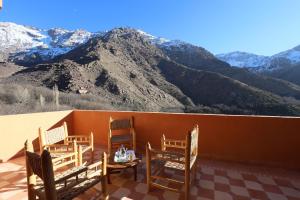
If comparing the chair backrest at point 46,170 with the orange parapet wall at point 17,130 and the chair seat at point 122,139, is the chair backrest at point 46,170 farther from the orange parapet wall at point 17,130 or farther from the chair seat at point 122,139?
the orange parapet wall at point 17,130

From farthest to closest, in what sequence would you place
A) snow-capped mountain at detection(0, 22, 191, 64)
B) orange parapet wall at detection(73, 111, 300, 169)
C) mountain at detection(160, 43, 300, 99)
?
snow-capped mountain at detection(0, 22, 191, 64)
mountain at detection(160, 43, 300, 99)
orange parapet wall at detection(73, 111, 300, 169)

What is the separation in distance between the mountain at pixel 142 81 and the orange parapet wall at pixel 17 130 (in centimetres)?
1413

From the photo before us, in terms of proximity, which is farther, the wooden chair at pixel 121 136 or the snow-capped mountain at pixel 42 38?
the snow-capped mountain at pixel 42 38

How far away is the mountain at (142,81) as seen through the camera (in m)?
19.4

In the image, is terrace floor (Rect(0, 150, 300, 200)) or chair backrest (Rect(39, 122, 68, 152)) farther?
chair backrest (Rect(39, 122, 68, 152))

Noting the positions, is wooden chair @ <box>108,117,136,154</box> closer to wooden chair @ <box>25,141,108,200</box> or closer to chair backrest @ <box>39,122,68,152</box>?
chair backrest @ <box>39,122,68,152</box>

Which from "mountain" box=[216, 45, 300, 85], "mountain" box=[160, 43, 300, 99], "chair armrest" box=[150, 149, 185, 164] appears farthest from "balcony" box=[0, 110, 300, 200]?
"mountain" box=[216, 45, 300, 85]

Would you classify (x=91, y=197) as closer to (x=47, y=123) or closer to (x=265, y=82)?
(x=47, y=123)

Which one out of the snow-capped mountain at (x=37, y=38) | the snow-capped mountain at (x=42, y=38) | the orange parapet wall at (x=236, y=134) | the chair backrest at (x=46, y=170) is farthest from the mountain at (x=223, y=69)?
the snow-capped mountain at (x=37, y=38)

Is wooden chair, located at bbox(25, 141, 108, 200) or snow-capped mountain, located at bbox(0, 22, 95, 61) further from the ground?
snow-capped mountain, located at bbox(0, 22, 95, 61)

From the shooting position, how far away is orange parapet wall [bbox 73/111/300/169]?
10.8 ft

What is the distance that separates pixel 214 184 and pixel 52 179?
217 cm

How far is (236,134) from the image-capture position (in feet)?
11.7

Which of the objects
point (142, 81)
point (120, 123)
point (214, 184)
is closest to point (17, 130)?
point (120, 123)
